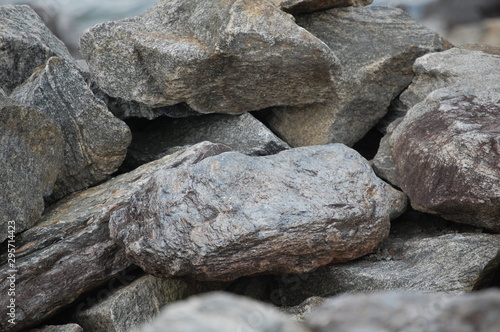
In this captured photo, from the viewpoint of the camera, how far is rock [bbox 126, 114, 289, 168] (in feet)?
13.8

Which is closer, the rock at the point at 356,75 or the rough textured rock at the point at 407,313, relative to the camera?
the rough textured rock at the point at 407,313

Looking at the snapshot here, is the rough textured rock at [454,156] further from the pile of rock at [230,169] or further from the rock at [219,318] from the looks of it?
the rock at [219,318]

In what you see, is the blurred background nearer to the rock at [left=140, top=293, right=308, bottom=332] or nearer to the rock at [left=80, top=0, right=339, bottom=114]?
the rock at [left=80, top=0, right=339, bottom=114]

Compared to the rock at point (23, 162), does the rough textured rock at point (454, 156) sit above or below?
below

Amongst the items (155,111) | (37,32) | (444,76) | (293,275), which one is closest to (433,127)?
(444,76)

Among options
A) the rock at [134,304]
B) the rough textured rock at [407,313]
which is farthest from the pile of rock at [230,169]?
the rough textured rock at [407,313]

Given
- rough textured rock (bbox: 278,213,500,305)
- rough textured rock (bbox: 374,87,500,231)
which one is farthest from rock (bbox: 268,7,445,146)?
rough textured rock (bbox: 278,213,500,305)

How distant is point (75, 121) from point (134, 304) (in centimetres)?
128

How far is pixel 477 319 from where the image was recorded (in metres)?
1.06

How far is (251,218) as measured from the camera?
297 cm

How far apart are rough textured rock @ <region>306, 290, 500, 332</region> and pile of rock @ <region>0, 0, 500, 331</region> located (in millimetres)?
1787

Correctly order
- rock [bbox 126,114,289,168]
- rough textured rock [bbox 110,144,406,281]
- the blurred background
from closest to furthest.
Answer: rough textured rock [bbox 110,144,406,281] < rock [bbox 126,114,289,168] < the blurred background

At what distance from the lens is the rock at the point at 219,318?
1.06 meters

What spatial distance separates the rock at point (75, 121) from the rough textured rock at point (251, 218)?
0.74 metres
